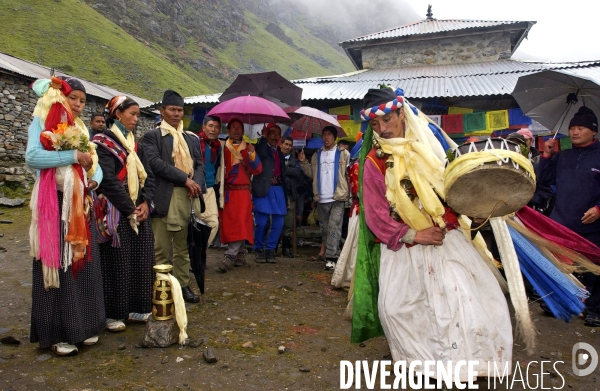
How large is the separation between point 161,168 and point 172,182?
0.20 m

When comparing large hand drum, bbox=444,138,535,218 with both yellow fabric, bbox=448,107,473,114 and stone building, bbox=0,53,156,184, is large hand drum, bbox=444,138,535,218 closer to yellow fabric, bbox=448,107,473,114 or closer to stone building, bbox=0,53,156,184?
yellow fabric, bbox=448,107,473,114

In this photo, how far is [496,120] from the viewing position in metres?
8.07

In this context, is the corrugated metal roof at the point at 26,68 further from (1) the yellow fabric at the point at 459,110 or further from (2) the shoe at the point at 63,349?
(1) the yellow fabric at the point at 459,110

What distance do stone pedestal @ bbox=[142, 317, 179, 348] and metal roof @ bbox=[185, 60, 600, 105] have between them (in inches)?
247

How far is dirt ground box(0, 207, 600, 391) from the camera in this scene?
2986 mm

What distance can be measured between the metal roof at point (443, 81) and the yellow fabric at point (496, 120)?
38 cm

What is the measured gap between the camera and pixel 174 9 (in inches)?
2454

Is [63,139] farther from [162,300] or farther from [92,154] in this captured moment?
[162,300]

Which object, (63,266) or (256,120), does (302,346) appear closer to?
(63,266)

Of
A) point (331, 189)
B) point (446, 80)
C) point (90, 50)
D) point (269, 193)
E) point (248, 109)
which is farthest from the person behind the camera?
point (90, 50)

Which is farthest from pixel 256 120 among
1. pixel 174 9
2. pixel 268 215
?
pixel 174 9

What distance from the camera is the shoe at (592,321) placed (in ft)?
14.3

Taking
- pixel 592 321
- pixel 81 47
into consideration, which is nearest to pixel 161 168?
pixel 592 321

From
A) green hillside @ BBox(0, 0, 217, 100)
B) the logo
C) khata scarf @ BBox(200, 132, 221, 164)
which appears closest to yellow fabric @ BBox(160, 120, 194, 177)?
khata scarf @ BBox(200, 132, 221, 164)
